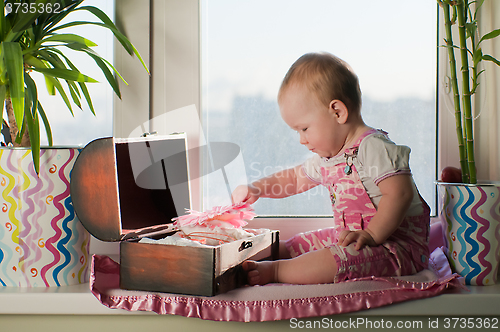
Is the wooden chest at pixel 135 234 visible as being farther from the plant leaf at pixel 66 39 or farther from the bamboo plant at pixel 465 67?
the bamboo plant at pixel 465 67

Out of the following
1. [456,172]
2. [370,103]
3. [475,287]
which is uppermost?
[370,103]

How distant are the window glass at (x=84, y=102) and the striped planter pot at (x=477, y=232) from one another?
0.96 m

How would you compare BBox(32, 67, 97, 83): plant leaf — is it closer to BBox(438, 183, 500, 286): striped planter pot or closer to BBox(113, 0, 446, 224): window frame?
BBox(113, 0, 446, 224): window frame

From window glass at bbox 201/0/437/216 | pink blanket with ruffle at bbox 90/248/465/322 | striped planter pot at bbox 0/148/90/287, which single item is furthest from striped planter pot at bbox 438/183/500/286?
striped planter pot at bbox 0/148/90/287

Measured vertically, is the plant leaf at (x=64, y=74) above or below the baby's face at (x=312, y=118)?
above

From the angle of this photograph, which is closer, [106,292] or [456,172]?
[106,292]

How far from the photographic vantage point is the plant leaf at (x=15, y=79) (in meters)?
0.71

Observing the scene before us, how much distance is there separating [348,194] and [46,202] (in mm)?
699

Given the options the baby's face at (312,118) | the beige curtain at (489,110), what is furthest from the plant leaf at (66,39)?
the beige curtain at (489,110)

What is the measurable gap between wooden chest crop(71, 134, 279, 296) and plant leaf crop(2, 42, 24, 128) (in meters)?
0.13

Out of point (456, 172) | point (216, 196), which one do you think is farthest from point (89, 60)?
point (456, 172)

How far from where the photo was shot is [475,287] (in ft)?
2.75

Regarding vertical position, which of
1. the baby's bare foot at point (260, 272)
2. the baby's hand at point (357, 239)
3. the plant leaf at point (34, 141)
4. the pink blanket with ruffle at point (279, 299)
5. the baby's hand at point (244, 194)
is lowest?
the pink blanket with ruffle at point (279, 299)

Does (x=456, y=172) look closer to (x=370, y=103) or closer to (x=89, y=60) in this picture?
(x=370, y=103)
